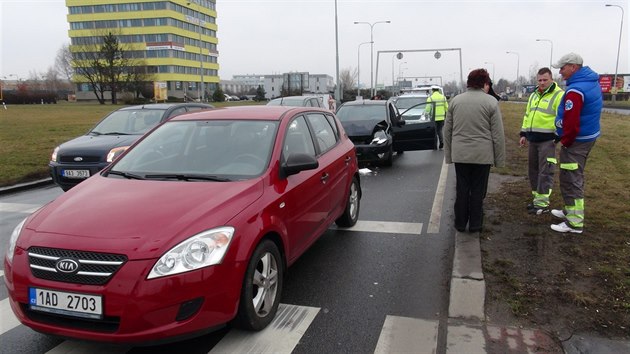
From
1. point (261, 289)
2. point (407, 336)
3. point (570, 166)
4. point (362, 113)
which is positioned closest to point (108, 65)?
point (362, 113)

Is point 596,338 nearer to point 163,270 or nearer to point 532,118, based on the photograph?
point 163,270

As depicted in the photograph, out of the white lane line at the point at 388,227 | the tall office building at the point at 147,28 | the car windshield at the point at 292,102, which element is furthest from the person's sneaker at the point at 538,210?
the tall office building at the point at 147,28

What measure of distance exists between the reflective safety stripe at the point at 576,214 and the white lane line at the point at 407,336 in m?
2.69

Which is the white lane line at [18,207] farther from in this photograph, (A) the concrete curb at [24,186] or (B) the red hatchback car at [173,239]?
(B) the red hatchback car at [173,239]

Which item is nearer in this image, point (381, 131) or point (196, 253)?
point (196, 253)

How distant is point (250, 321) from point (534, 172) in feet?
15.5

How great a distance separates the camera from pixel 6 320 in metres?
3.75

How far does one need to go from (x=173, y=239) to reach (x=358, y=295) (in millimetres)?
1877

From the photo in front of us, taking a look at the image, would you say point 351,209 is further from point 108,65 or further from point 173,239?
point 108,65

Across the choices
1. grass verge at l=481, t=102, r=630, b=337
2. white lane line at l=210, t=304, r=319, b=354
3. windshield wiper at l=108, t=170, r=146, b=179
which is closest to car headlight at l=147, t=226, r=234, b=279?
white lane line at l=210, t=304, r=319, b=354

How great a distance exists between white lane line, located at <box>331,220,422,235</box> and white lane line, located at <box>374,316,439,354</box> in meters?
2.38

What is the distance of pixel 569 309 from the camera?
3.72 m

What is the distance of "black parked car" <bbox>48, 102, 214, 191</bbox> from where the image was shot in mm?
8188

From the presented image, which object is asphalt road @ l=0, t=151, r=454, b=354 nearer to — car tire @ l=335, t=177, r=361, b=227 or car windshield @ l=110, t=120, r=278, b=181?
car tire @ l=335, t=177, r=361, b=227
